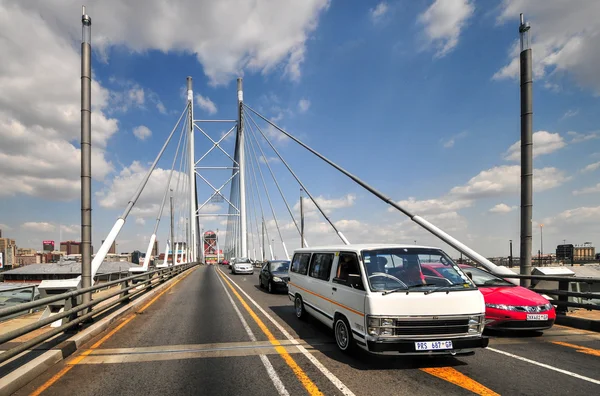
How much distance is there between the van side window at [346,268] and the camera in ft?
20.1

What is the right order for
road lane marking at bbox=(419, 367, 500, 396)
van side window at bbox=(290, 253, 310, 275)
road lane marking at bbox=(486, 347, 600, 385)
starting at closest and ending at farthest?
1. road lane marking at bbox=(419, 367, 500, 396)
2. road lane marking at bbox=(486, 347, 600, 385)
3. van side window at bbox=(290, 253, 310, 275)

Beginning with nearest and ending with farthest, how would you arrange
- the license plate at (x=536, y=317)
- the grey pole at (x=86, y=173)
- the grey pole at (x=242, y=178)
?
1. the license plate at (x=536, y=317)
2. the grey pole at (x=86, y=173)
3. the grey pole at (x=242, y=178)

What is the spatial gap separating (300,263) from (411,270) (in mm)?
3901

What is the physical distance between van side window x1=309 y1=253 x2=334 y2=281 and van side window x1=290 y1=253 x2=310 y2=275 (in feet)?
1.62

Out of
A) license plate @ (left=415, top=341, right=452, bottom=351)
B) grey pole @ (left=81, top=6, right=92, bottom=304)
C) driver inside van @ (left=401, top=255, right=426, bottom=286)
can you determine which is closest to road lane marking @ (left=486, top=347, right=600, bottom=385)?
license plate @ (left=415, top=341, right=452, bottom=351)

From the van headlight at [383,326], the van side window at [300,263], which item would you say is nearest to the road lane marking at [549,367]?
the van headlight at [383,326]

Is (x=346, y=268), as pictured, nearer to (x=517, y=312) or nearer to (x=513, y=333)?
(x=517, y=312)

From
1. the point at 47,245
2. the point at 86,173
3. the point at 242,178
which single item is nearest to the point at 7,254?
the point at 47,245

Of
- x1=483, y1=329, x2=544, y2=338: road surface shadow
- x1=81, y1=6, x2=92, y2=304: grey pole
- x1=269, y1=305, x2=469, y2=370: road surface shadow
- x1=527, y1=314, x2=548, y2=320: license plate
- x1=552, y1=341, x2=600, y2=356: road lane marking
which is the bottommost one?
x1=483, y1=329, x2=544, y2=338: road surface shadow

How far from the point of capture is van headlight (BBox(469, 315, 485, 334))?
536cm

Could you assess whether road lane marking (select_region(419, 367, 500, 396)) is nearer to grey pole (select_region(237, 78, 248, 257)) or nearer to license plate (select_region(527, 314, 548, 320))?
license plate (select_region(527, 314, 548, 320))

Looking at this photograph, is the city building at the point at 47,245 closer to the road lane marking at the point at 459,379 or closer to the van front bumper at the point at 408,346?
the van front bumper at the point at 408,346

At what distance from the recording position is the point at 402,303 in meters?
5.23

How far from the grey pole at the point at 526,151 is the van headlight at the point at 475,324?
5.83 metres
